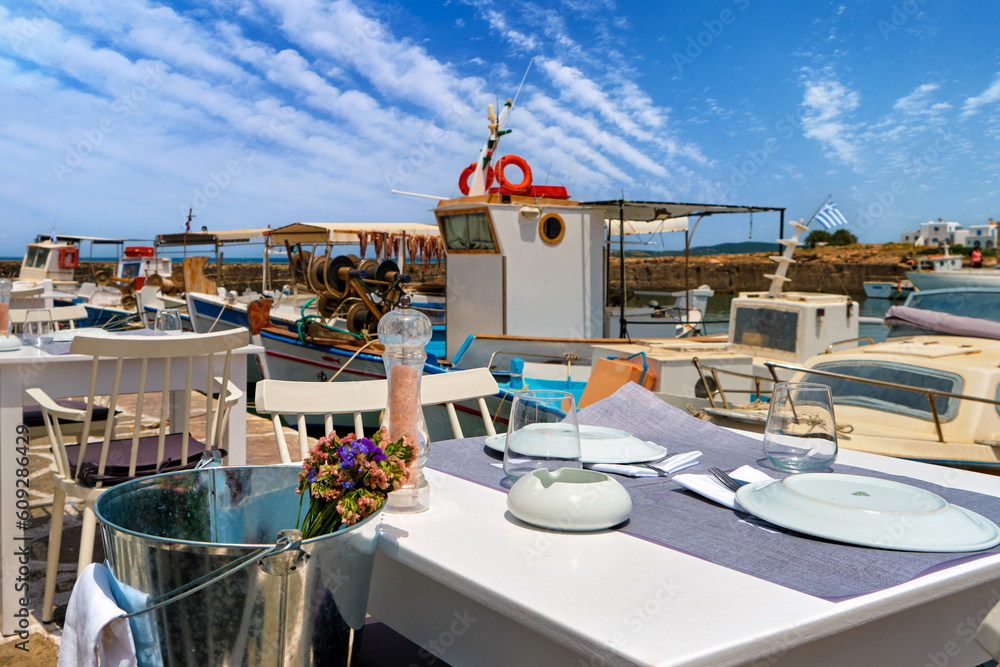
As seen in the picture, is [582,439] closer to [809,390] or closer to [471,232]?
[809,390]

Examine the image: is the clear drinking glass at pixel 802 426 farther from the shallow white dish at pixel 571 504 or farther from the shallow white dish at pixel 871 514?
the shallow white dish at pixel 571 504

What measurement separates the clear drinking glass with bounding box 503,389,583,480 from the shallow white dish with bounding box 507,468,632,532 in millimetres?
80

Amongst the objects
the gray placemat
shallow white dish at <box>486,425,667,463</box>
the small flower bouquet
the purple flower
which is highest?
the purple flower

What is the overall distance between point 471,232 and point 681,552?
672 cm

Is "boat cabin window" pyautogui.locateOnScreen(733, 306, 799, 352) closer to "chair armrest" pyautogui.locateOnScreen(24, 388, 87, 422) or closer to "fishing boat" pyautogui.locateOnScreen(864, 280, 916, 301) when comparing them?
"chair armrest" pyautogui.locateOnScreen(24, 388, 87, 422)

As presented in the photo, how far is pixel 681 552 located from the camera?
998 millimetres

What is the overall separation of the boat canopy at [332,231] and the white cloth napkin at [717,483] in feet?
31.2

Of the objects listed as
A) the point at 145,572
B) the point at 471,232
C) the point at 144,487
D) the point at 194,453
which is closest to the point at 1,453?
the point at 194,453

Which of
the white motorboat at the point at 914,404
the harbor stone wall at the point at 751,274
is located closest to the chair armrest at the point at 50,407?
the white motorboat at the point at 914,404

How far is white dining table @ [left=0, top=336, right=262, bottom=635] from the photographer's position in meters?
2.49

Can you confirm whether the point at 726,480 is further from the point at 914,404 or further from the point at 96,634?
the point at 914,404

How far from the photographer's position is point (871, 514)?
3.44ft

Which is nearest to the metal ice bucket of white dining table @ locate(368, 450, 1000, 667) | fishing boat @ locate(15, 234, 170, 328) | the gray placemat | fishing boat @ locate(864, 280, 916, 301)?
white dining table @ locate(368, 450, 1000, 667)

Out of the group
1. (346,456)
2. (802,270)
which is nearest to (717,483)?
(346,456)
